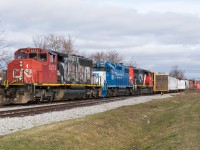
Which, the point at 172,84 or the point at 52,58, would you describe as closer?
the point at 52,58

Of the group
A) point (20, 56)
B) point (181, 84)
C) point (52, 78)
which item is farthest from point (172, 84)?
point (20, 56)

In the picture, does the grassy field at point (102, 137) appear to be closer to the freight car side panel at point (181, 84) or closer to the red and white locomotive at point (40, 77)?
the red and white locomotive at point (40, 77)

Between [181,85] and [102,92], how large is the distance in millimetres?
49044

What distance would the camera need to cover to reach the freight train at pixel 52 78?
827 inches

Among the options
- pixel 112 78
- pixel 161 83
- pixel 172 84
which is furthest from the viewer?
pixel 172 84

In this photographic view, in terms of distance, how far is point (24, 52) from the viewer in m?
22.8

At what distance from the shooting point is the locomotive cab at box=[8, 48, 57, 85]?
2205 centimetres

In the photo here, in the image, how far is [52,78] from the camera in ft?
78.4

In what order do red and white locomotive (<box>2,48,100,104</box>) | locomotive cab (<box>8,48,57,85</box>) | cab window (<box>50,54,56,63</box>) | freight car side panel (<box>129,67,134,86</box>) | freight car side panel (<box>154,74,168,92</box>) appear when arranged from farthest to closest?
freight car side panel (<box>154,74,168,92</box>) < freight car side panel (<box>129,67,134,86</box>) < cab window (<box>50,54,56,63</box>) < locomotive cab (<box>8,48,57,85</box>) < red and white locomotive (<box>2,48,100,104</box>)

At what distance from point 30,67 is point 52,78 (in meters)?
2.35

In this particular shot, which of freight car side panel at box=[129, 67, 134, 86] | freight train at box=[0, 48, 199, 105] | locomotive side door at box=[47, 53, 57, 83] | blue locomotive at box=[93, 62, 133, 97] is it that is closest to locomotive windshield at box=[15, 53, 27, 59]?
freight train at box=[0, 48, 199, 105]

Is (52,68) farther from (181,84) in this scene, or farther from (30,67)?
(181,84)

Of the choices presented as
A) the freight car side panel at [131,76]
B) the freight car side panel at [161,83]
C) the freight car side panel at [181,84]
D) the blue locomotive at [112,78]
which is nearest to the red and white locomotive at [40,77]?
the blue locomotive at [112,78]

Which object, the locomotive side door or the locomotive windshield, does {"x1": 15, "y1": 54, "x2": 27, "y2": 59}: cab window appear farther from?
the locomotive side door
